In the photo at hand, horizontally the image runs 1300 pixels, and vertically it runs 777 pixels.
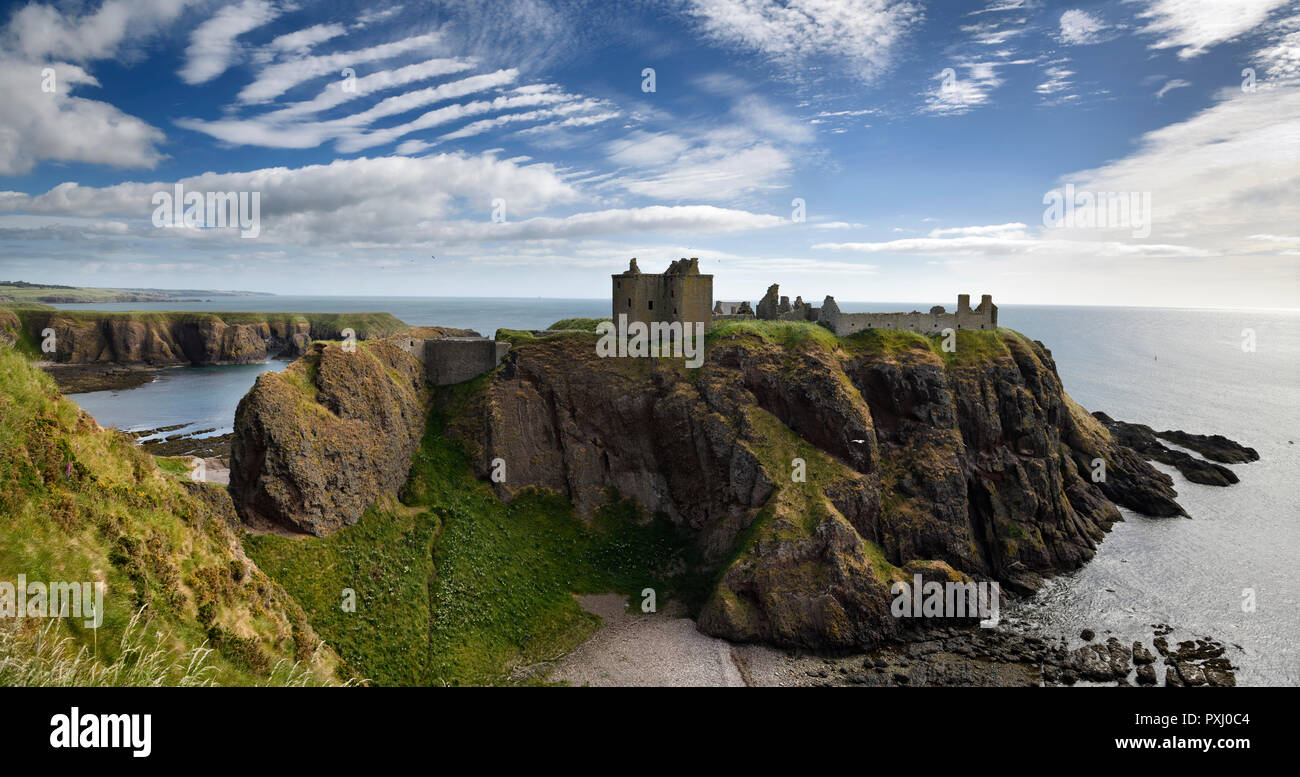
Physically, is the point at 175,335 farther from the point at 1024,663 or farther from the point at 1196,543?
the point at 1196,543

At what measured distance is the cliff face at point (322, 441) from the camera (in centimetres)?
3509

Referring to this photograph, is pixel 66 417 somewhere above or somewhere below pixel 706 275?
below

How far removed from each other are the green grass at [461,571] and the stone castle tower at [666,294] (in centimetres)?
1662

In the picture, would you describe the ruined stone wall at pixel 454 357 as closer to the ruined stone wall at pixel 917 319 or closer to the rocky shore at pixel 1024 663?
the ruined stone wall at pixel 917 319

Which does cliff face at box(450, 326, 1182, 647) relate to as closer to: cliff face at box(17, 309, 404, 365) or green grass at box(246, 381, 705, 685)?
green grass at box(246, 381, 705, 685)

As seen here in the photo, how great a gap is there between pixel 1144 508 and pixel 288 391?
80526 millimetres

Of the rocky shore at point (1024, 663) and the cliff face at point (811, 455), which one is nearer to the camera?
the rocky shore at point (1024, 663)

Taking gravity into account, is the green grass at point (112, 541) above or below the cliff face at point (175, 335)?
below

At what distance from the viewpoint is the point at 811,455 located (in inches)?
1978

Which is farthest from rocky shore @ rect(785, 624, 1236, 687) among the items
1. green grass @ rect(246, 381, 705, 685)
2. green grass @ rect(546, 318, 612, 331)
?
green grass @ rect(546, 318, 612, 331)

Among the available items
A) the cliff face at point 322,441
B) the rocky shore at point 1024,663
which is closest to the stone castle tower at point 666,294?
the cliff face at point 322,441

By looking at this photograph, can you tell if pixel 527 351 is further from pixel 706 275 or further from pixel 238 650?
pixel 238 650
